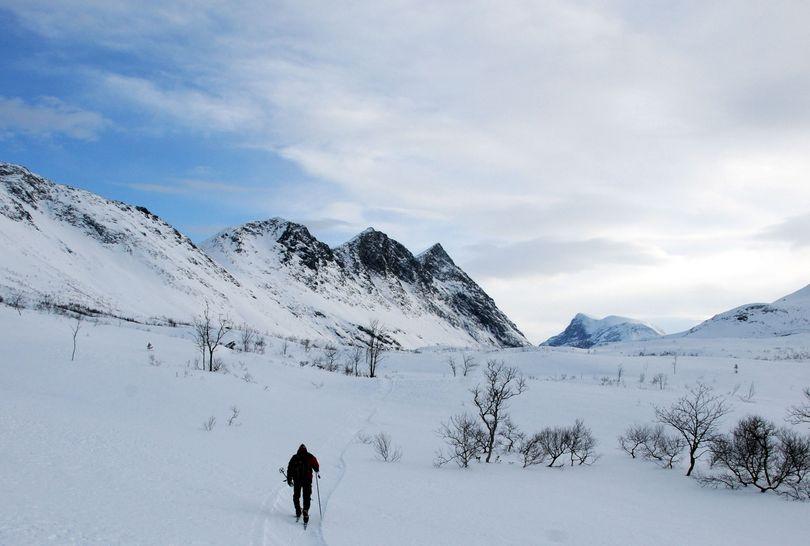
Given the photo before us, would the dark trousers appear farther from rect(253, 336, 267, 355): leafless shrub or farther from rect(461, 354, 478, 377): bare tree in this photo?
rect(253, 336, 267, 355): leafless shrub

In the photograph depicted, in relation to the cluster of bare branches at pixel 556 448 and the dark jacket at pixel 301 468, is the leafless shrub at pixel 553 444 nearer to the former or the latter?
the cluster of bare branches at pixel 556 448

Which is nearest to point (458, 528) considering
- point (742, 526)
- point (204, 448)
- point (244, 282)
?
point (204, 448)

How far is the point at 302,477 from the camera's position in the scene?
1268 cm

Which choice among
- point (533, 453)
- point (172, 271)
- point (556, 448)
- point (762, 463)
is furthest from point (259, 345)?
point (762, 463)

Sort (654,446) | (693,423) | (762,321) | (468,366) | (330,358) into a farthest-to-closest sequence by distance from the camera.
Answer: (762,321) → (330,358) → (468,366) → (693,423) → (654,446)

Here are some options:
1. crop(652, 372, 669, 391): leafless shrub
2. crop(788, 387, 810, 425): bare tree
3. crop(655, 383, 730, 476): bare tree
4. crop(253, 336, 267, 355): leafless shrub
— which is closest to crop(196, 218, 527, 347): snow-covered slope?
crop(253, 336, 267, 355): leafless shrub

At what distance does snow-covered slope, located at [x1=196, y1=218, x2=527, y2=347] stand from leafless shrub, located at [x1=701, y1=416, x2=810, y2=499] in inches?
3995

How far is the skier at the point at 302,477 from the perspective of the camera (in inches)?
498

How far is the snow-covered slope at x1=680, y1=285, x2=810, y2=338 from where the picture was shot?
129750mm

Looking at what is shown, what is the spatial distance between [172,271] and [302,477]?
9898cm

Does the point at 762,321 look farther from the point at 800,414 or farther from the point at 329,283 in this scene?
the point at 800,414

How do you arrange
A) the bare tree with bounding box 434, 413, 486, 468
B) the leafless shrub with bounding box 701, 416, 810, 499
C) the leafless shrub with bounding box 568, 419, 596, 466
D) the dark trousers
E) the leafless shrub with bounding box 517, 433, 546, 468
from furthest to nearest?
the leafless shrub with bounding box 568, 419, 596, 466 < the leafless shrub with bounding box 517, 433, 546, 468 < the bare tree with bounding box 434, 413, 486, 468 < the leafless shrub with bounding box 701, 416, 810, 499 < the dark trousers

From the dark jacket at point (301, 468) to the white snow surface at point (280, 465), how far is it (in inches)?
41.1

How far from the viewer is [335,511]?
47.5 ft
